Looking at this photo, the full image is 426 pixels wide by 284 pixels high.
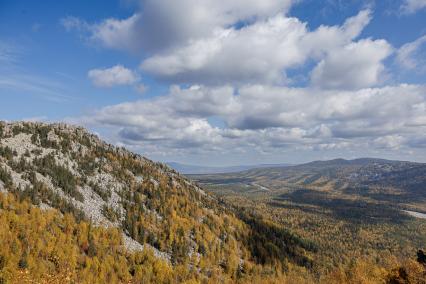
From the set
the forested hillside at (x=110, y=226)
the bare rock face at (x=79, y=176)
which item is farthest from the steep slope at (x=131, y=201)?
the forested hillside at (x=110, y=226)

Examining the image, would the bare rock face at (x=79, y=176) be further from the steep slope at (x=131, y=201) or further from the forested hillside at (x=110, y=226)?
the forested hillside at (x=110, y=226)

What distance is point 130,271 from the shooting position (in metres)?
79.3

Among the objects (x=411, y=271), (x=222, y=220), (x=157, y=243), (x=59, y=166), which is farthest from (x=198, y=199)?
(x=411, y=271)

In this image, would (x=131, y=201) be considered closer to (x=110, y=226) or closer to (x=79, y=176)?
(x=79, y=176)

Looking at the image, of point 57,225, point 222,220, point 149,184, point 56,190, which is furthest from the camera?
point 222,220

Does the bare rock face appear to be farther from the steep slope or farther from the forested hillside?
the forested hillside

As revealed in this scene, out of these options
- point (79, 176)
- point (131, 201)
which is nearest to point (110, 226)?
point (131, 201)

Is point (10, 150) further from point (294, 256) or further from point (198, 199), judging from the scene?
point (294, 256)

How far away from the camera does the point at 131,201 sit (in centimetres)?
11575

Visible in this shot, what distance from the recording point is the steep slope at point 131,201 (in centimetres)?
9219

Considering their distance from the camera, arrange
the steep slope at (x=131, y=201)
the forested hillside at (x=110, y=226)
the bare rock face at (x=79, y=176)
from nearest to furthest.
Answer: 1. the forested hillside at (x=110, y=226)
2. the bare rock face at (x=79, y=176)
3. the steep slope at (x=131, y=201)

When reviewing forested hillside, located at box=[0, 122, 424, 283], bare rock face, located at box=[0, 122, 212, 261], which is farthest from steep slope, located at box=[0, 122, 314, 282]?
forested hillside, located at box=[0, 122, 424, 283]

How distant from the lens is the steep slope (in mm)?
92188

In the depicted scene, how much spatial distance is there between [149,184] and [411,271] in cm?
9646
